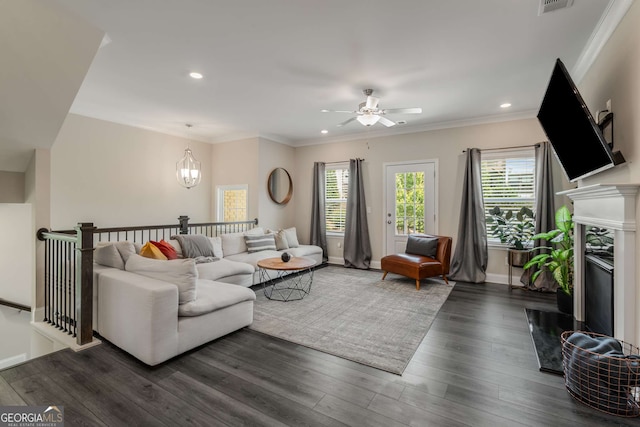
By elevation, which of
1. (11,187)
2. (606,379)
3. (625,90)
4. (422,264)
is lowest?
(606,379)

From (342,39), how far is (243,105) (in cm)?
224

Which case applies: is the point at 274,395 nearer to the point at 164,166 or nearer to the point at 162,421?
the point at 162,421

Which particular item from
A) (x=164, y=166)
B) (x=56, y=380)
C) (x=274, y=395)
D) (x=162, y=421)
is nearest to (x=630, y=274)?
(x=274, y=395)

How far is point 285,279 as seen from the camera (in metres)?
5.11

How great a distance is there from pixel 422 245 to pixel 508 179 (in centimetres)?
178

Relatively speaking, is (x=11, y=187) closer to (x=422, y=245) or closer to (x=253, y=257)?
(x=253, y=257)

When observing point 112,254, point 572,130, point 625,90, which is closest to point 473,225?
point 572,130

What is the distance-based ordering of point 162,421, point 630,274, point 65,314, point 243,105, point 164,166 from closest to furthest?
1. point 162,421
2. point 630,274
3. point 65,314
4. point 243,105
5. point 164,166

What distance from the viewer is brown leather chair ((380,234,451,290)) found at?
4516mm

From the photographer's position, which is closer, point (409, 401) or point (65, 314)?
point (409, 401)

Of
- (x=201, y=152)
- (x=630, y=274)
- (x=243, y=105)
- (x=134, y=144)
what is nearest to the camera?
(x=630, y=274)

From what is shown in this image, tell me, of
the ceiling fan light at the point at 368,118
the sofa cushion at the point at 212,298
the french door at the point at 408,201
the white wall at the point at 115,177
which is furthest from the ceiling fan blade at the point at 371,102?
the white wall at the point at 115,177

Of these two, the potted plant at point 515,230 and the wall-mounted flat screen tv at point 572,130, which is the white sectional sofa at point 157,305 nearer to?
the wall-mounted flat screen tv at point 572,130

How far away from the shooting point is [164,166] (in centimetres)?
577
